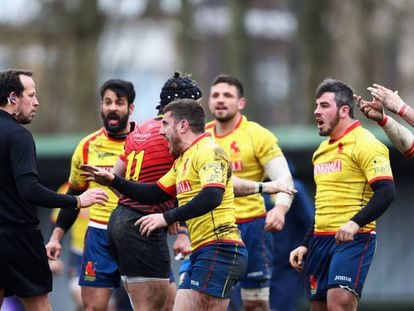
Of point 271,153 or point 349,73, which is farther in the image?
point 349,73

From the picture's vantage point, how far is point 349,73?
3797 centimetres

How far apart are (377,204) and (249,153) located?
221cm

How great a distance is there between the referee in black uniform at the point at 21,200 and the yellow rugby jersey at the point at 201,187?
0.69m

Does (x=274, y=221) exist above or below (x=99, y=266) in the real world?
above

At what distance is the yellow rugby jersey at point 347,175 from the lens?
10781mm

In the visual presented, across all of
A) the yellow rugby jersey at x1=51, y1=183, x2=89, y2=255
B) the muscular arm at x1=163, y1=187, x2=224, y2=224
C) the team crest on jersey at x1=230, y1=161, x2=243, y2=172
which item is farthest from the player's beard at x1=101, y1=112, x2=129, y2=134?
the yellow rugby jersey at x1=51, y1=183, x2=89, y2=255

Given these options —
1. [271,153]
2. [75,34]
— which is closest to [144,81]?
[75,34]

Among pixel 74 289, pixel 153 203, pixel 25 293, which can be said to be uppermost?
pixel 153 203

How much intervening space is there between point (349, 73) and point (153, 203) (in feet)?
92.4

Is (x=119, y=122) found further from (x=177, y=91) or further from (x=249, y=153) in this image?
(x=249, y=153)

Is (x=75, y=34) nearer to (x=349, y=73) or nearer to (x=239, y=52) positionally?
(x=239, y=52)

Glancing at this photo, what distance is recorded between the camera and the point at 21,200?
10320 millimetres

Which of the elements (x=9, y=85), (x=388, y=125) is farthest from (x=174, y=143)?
(x=388, y=125)

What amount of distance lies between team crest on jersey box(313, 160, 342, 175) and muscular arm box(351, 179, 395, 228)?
1.63 feet
